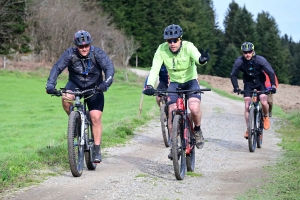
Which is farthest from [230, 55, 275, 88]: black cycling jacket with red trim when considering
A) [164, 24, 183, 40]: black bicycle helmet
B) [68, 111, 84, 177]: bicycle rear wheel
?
[68, 111, 84, 177]: bicycle rear wheel

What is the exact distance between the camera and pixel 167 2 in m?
96.9

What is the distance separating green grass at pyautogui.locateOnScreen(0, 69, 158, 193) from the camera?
28.7 ft

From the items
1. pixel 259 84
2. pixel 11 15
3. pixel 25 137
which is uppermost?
pixel 11 15

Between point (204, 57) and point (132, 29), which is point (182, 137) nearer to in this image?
point (204, 57)

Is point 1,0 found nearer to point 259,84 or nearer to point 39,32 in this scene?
point 39,32

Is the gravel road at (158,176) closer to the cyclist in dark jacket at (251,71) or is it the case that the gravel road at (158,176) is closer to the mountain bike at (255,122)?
the mountain bike at (255,122)

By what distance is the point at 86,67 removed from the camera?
871cm

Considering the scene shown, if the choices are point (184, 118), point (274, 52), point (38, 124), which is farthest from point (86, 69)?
point (274, 52)

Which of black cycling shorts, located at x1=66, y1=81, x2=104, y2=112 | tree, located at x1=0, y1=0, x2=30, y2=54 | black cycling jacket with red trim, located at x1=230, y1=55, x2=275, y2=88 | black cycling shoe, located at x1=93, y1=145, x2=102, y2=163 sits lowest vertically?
black cycling shoe, located at x1=93, y1=145, x2=102, y2=163

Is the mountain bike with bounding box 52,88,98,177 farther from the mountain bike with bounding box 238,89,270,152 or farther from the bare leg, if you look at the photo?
the mountain bike with bounding box 238,89,270,152

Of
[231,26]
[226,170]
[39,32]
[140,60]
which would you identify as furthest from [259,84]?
[231,26]

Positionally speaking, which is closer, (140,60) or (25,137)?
(25,137)

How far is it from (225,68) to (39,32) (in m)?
42.8

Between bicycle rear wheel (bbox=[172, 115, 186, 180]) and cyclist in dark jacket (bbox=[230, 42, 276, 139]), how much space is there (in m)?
4.04
